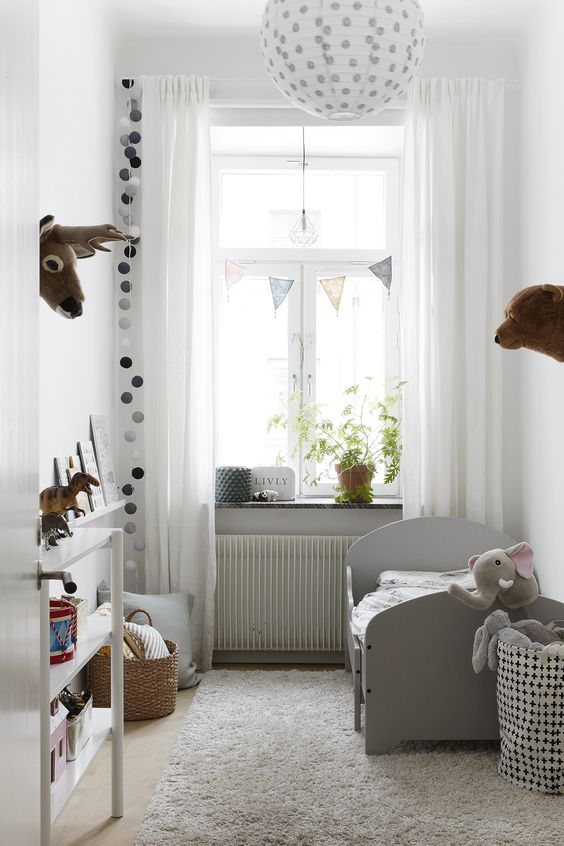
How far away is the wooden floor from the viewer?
2174 millimetres

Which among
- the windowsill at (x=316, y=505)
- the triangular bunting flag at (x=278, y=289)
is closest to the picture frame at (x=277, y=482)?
the windowsill at (x=316, y=505)

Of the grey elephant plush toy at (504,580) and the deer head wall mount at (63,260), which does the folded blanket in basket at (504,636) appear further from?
the deer head wall mount at (63,260)

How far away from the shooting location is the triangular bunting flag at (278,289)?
13.3 ft

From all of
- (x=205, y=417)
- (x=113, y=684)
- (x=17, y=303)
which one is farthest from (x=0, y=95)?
(x=205, y=417)

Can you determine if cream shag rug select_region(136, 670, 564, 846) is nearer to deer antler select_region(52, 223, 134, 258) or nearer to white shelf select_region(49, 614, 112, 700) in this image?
white shelf select_region(49, 614, 112, 700)

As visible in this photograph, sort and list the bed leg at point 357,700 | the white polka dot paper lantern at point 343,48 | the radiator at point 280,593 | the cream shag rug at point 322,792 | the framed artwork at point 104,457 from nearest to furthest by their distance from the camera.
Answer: the white polka dot paper lantern at point 343,48, the cream shag rug at point 322,792, the bed leg at point 357,700, the framed artwork at point 104,457, the radiator at point 280,593

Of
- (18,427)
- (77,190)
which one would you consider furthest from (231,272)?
(18,427)

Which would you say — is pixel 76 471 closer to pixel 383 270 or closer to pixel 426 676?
pixel 426 676

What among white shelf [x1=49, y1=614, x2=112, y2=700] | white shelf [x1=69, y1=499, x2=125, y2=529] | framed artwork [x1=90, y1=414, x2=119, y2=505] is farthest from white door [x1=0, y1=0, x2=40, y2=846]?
framed artwork [x1=90, y1=414, x2=119, y2=505]

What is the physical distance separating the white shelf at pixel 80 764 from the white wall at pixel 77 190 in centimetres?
66

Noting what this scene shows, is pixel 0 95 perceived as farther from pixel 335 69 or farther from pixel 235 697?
pixel 235 697

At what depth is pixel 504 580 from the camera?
8.43 ft

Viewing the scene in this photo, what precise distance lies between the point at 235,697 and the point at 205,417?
1182 mm

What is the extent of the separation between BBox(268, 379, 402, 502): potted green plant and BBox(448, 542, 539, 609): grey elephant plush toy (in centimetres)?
119
